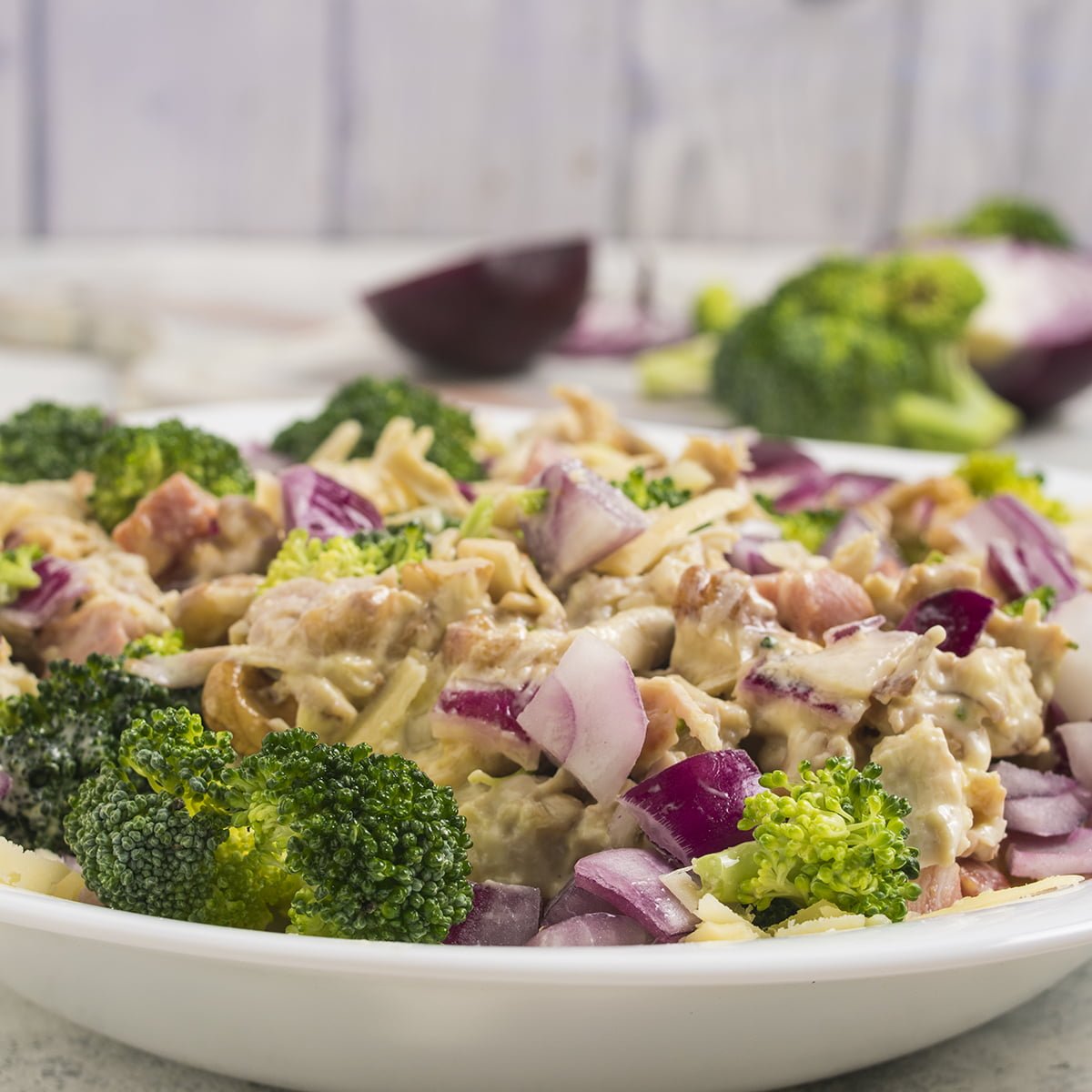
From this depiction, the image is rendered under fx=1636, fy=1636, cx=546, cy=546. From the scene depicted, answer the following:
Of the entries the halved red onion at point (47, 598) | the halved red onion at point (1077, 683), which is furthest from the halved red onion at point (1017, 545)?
the halved red onion at point (47, 598)

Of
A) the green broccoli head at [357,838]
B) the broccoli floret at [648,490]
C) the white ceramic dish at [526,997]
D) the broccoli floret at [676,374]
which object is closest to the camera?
the white ceramic dish at [526,997]

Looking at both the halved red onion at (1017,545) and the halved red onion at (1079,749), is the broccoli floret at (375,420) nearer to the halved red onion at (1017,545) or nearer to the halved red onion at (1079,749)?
the halved red onion at (1017,545)

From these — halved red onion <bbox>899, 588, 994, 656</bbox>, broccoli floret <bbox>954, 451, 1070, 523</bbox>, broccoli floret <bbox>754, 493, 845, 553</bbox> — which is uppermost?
halved red onion <bbox>899, 588, 994, 656</bbox>

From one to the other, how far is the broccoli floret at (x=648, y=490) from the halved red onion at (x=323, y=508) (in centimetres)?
46

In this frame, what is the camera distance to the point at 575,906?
215 centimetres

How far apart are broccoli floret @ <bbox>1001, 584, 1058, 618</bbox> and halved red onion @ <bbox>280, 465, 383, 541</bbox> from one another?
3.71 ft

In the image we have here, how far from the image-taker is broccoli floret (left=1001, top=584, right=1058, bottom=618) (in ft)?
9.16

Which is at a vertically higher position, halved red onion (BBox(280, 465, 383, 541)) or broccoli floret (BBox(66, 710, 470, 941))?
halved red onion (BBox(280, 465, 383, 541))

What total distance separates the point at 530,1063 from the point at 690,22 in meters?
8.98

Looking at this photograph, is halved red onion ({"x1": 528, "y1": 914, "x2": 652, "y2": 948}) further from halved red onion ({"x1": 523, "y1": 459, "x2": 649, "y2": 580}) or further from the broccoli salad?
halved red onion ({"x1": 523, "y1": 459, "x2": 649, "y2": 580})

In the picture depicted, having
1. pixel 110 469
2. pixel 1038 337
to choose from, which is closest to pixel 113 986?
pixel 110 469

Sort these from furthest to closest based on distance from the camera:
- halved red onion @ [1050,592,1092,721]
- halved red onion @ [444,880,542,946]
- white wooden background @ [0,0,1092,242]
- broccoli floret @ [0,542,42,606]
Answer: white wooden background @ [0,0,1092,242] → broccoli floret @ [0,542,42,606] → halved red onion @ [1050,592,1092,721] → halved red onion @ [444,880,542,946]

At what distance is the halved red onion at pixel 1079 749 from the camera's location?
8.36ft

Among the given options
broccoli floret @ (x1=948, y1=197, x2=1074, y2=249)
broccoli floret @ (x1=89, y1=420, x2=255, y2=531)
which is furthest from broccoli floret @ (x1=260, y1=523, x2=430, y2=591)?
broccoli floret @ (x1=948, y1=197, x2=1074, y2=249)
